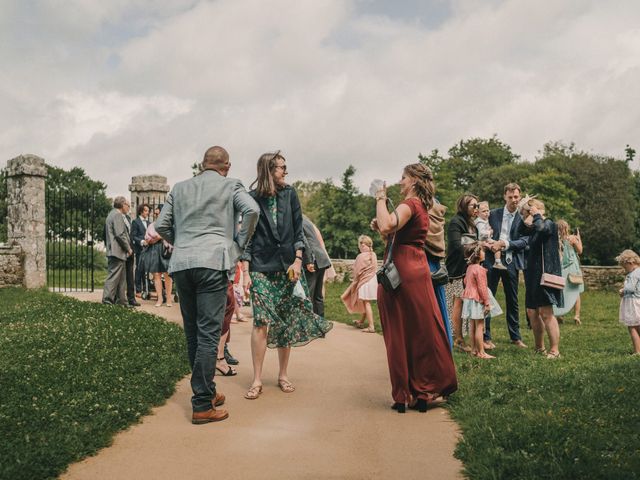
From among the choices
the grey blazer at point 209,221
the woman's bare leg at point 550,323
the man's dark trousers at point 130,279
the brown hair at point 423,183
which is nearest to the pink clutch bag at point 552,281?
the woman's bare leg at point 550,323

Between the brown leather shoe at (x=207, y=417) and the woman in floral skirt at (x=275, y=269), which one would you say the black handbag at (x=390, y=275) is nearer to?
the woman in floral skirt at (x=275, y=269)

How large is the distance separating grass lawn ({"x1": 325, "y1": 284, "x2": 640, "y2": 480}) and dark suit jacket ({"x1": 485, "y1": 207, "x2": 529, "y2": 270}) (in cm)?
156

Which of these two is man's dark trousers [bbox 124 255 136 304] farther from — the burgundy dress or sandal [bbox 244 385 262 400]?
the burgundy dress

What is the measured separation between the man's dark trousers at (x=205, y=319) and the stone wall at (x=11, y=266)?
37.6 ft

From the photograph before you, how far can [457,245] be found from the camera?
8.03 meters

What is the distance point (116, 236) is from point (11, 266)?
4.53 m

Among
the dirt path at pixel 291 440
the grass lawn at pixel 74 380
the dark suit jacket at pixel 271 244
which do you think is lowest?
the dirt path at pixel 291 440

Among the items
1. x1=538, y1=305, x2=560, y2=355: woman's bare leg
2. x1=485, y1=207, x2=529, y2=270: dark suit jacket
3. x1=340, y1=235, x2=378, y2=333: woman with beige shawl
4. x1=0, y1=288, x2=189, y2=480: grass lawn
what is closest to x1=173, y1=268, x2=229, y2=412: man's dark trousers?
x1=0, y1=288, x2=189, y2=480: grass lawn

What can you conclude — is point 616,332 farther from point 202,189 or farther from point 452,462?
point 202,189

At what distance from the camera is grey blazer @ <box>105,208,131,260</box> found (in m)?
11.9

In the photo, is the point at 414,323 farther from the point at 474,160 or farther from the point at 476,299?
the point at 474,160

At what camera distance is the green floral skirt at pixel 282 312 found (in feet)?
19.1

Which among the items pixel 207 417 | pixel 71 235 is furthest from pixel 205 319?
pixel 71 235

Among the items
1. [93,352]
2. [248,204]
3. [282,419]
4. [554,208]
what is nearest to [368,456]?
[282,419]
